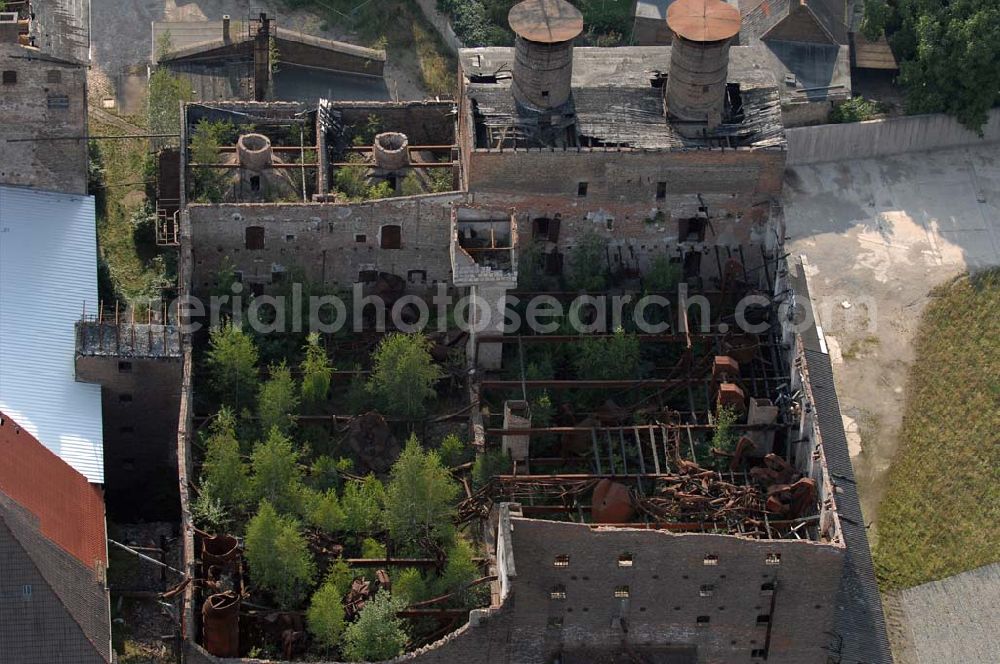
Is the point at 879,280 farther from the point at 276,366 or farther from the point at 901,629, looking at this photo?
the point at 276,366

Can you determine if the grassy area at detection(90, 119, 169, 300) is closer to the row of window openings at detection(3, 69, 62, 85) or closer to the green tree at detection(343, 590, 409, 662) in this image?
the row of window openings at detection(3, 69, 62, 85)

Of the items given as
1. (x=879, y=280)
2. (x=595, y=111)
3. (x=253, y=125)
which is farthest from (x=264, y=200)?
(x=879, y=280)

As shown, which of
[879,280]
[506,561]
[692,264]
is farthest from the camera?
Result: [879,280]

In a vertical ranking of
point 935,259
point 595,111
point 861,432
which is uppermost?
point 595,111

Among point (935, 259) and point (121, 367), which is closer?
point (121, 367)

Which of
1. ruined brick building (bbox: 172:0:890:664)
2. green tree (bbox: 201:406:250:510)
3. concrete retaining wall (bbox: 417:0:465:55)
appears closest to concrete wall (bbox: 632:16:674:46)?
concrete retaining wall (bbox: 417:0:465:55)

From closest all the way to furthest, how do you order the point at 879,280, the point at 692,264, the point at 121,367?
the point at 121,367 < the point at 692,264 < the point at 879,280

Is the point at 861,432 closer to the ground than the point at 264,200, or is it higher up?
closer to the ground
